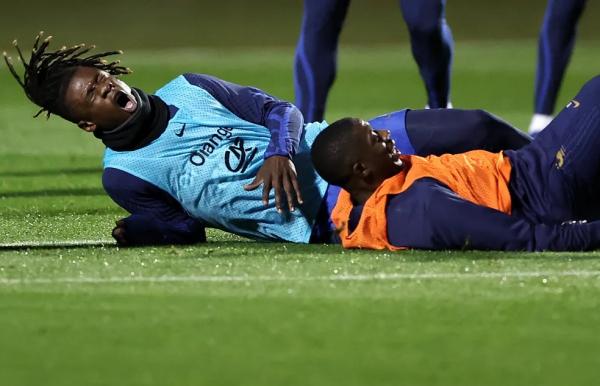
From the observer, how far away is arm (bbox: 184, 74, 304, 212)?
16.5 feet

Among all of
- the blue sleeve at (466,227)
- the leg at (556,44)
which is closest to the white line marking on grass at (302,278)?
the blue sleeve at (466,227)

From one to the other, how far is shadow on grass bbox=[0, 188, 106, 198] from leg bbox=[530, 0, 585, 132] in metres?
2.45

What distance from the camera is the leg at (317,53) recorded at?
7.48 meters

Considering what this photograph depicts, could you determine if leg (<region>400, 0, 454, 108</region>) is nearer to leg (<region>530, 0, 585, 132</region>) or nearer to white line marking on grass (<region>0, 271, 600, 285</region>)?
leg (<region>530, 0, 585, 132</region>)

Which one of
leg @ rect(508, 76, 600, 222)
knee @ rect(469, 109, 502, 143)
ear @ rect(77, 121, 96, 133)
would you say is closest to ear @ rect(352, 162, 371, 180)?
leg @ rect(508, 76, 600, 222)

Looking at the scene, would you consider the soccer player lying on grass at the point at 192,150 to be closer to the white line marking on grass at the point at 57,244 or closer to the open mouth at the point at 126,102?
the open mouth at the point at 126,102

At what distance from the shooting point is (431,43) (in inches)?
287

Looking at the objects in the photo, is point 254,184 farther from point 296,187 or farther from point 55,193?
point 55,193

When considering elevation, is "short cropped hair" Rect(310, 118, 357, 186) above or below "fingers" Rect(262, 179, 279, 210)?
above

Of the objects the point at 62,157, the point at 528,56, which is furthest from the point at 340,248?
the point at 528,56

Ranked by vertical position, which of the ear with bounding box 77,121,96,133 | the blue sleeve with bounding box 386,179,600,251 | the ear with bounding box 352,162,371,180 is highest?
the ear with bounding box 77,121,96,133

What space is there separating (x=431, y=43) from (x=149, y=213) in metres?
2.41

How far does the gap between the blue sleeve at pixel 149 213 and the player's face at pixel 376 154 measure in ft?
2.28

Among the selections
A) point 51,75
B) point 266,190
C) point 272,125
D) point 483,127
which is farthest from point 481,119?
point 51,75
